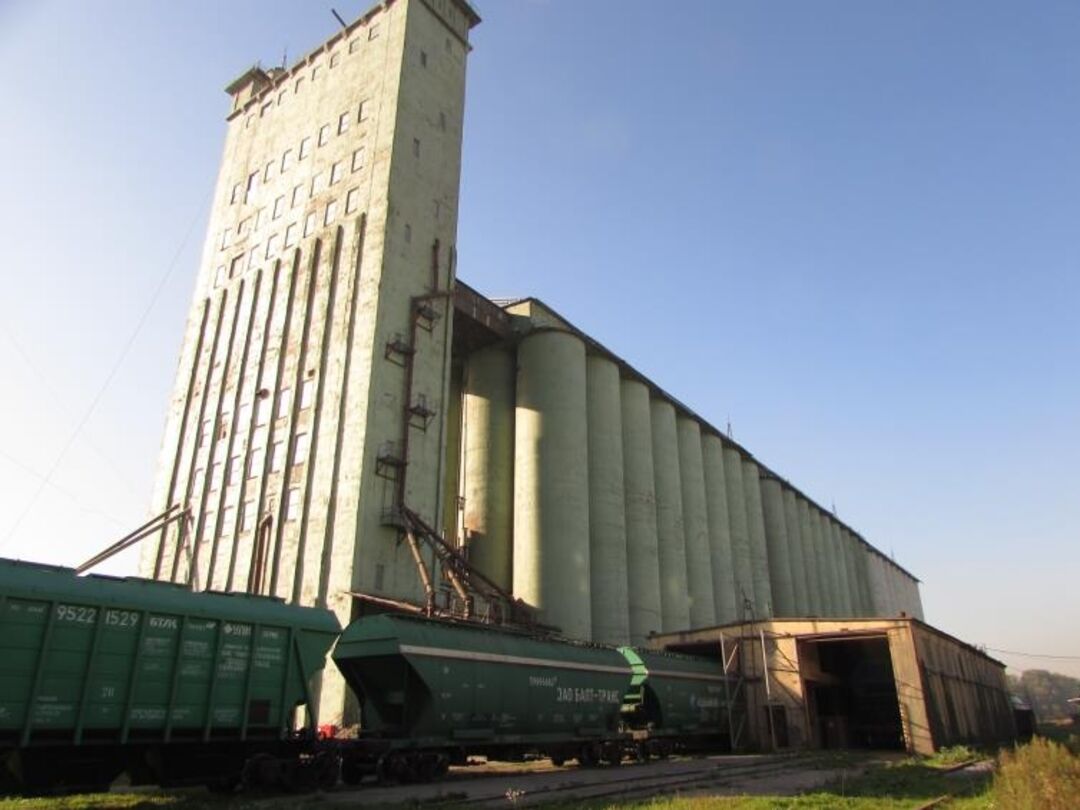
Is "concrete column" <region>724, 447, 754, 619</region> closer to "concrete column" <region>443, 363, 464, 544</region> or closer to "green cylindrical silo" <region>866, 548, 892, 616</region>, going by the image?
"concrete column" <region>443, 363, 464, 544</region>

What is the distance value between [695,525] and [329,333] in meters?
30.9

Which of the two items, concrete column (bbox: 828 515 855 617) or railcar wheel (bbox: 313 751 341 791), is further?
concrete column (bbox: 828 515 855 617)

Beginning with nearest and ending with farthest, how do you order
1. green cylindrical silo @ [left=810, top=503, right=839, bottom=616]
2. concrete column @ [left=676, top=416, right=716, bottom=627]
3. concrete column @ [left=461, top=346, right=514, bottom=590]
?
concrete column @ [left=461, top=346, right=514, bottom=590] < concrete column @ [left=676, top=416, right=716, bottom=627] < green cylindrical silo @ [left=810, top=503, right=839, bottom=616]

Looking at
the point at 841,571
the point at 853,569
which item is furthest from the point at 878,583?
the point at 841,571

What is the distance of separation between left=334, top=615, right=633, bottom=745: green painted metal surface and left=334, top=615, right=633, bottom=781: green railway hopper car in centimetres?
3

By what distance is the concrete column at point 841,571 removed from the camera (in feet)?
275

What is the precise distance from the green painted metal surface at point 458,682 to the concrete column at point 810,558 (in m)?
58.9

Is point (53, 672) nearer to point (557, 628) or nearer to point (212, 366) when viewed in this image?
point (557, 628)

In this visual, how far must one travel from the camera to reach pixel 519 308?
4928cm

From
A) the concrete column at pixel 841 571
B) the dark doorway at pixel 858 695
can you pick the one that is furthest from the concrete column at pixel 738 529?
the concrete column at pixel 841 571

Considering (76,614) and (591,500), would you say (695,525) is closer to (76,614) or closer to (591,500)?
(591,500)

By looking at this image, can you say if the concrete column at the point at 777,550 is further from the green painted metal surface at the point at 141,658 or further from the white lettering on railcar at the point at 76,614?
the white lettering on railcar at the point at 76,614

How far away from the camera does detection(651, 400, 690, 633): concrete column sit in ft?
159

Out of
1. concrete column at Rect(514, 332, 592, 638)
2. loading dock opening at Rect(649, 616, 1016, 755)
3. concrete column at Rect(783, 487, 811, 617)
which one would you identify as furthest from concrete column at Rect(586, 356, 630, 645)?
concrete column at Rect(783, 487, 811, 617)
